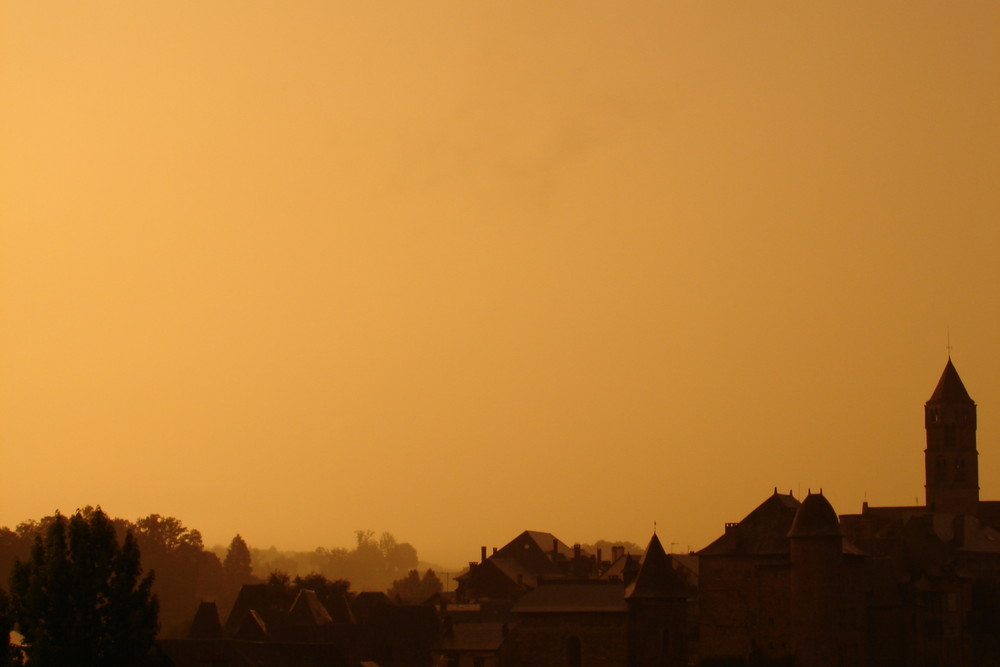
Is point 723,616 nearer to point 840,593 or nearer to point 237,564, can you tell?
point 840,593

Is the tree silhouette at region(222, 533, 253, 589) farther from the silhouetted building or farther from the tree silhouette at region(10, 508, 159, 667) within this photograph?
the tree silhouette at region(10, 508, 159, 667)

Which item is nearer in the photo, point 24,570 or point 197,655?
point 24,570

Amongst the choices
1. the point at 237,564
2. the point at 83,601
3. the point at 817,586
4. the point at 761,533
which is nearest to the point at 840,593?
the point at 817,586

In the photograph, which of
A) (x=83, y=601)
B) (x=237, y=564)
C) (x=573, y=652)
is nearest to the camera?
(x=83, y=601)

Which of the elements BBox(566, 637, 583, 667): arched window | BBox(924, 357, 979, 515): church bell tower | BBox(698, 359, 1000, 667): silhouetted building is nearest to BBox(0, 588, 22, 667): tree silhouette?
BBox(566, 637, 583, 667): arched window

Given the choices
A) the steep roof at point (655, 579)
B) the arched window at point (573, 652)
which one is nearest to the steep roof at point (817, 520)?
the steep roof at point (655, 579)

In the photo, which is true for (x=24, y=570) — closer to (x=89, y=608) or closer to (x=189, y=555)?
(x=89, y=608)

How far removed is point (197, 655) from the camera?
77.2 m

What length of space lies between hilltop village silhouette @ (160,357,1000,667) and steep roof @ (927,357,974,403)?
2161 centimetres

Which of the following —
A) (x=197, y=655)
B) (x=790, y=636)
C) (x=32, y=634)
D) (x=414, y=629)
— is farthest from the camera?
(x=414, y=629)

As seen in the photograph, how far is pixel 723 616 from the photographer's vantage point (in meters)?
94.8

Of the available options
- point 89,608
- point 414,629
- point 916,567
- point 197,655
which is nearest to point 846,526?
point 916,567

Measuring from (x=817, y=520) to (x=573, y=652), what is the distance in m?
15.2

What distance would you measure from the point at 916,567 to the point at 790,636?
54.6 ft
